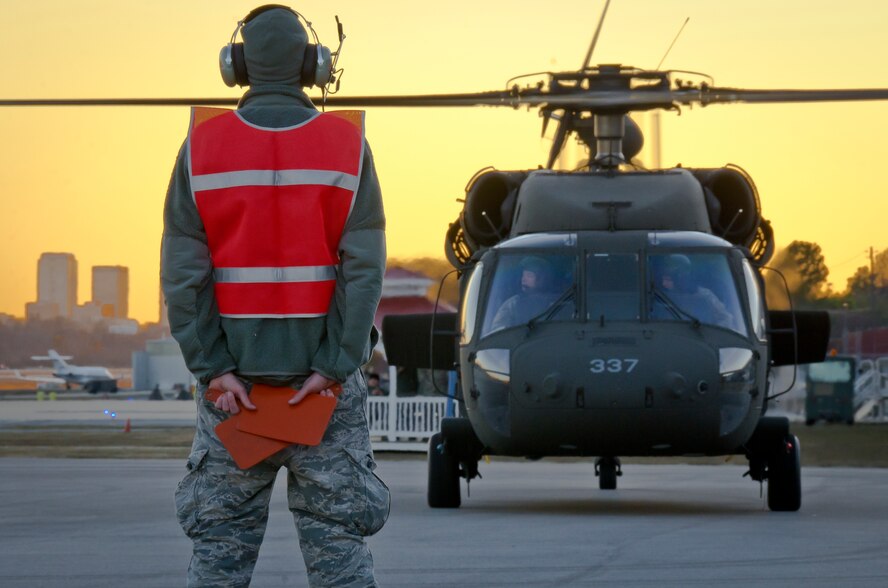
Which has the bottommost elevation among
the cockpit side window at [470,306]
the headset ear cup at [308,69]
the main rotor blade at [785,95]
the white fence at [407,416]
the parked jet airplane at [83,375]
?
the parked jet airplane at [83,375]

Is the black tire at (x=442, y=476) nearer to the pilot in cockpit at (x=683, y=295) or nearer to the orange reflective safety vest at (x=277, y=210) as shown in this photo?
the pilot in cockpit at (x=683, y=295)

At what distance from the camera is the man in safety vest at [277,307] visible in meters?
4.91

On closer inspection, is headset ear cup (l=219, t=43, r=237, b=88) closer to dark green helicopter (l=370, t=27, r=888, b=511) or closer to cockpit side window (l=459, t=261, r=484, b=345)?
dark green helicopter (l=370, t=27, r=888, b=511)

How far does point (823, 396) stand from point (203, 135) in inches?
1669

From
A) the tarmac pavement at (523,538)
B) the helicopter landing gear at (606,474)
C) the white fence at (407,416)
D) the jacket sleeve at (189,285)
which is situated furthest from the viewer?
the white fence at (407,416)

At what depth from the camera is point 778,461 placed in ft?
43.9

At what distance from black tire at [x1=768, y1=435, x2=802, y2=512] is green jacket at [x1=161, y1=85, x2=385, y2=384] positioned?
882 centimetres

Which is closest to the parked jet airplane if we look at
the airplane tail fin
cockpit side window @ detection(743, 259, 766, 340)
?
the airplane tail fin

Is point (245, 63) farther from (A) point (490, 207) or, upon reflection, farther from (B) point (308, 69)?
(A) point (490, 207)

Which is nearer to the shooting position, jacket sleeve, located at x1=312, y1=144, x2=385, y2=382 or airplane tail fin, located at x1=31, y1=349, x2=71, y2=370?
jacket sleeve, located at x1=312, y1=144, x2=385, y2=382

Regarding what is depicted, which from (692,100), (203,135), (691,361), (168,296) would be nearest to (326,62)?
(203,135)

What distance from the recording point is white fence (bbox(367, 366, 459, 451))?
2820 cm

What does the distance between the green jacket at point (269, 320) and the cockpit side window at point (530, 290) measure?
25.0 feet

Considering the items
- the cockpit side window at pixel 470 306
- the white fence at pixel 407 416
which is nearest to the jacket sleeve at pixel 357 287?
the cockpit side window at pixel 470 306
